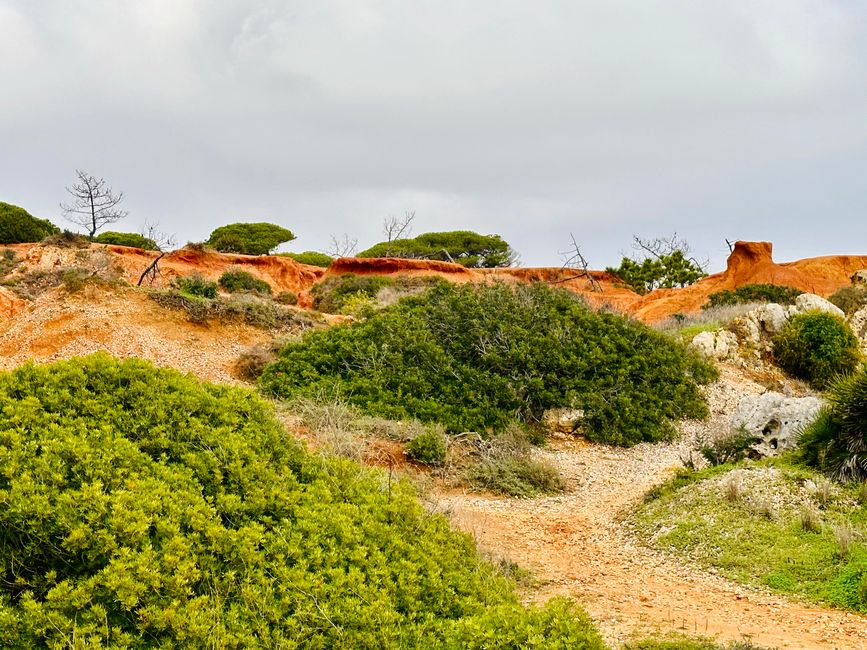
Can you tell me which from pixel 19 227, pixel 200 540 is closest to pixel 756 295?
pixel 200 540

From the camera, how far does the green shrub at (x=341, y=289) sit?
29297 mm

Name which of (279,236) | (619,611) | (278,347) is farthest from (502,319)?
(279,236)

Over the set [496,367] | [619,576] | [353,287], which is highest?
[353,287]

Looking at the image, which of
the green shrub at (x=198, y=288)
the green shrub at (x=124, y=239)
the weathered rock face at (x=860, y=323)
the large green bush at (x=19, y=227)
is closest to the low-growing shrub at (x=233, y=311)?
the green shrub at (x=198, y=288)

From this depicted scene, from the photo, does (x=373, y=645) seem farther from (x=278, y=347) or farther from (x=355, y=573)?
(x=278, y=347)

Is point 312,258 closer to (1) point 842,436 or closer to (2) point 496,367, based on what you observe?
(2) point 496,367

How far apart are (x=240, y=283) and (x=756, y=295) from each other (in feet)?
71.6

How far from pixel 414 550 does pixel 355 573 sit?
1.71ft

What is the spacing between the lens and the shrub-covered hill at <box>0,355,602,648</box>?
3.01 metres

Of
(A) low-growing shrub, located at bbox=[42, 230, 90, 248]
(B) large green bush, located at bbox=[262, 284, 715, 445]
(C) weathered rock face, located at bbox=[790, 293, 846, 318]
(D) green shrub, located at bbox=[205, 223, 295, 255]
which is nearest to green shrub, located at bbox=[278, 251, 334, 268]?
(D) green shrub, located at bbox=[205, 223, 295, 255]

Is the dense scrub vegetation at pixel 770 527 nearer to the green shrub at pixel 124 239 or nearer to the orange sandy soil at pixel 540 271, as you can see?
the orange sandy soil at pixel 540 271

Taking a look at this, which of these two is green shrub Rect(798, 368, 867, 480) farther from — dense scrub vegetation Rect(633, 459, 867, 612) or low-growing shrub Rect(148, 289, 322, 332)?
low-growing shrub Rect(148, 289, 322, 332)

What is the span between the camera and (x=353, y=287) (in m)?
32.0

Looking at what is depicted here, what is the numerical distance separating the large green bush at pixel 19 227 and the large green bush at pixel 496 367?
3184 cm
